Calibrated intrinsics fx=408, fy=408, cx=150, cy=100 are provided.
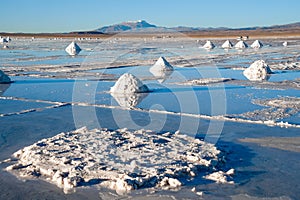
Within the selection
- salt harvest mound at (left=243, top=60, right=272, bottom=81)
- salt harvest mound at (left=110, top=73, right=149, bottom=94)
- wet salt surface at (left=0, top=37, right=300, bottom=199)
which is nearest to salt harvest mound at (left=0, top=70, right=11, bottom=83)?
wet salt surface at (left=0, top=37, right=300, bottom=199)

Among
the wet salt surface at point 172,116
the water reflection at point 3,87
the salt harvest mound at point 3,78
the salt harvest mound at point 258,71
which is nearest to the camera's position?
the wet salt surface at point 172,116

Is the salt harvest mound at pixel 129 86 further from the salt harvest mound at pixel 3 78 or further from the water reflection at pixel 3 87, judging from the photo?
the salt harvest mound at pixel 3 78

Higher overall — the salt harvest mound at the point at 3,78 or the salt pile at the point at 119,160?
the salt harvest mound at the point at 3,78

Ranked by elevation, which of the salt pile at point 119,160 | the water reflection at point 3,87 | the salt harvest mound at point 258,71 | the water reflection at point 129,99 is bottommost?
the salt pile at point 119,160

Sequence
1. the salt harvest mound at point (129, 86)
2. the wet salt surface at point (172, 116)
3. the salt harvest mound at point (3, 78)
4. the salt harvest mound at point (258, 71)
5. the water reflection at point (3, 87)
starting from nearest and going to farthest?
the wet salt surface at point (172, 116) → the salt harvest mound at point (129, 86) → the water reflection at point (3, 87) → the salt harvest mound at point (3, 78) → the salt harvest mound at point (258, 71)

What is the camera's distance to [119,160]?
5.29 metres

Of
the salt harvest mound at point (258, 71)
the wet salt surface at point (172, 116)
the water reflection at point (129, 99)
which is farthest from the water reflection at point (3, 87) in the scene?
the salt harvest mound at point (258, 71)

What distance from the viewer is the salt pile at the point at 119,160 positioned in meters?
4.64

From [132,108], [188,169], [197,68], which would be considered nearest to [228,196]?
[188,169]

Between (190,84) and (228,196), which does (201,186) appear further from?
(190,84)

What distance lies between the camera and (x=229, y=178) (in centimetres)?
477

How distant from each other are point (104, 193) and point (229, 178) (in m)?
1.48

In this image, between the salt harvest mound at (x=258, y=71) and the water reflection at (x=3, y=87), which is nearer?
the water reflection at (x=3, y=87)

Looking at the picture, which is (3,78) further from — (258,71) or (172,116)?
(258,71)
